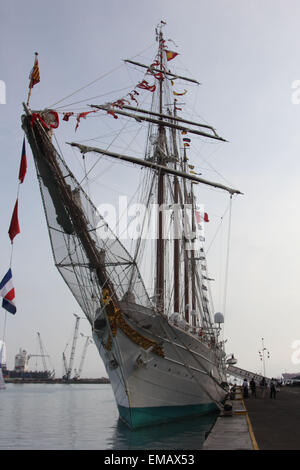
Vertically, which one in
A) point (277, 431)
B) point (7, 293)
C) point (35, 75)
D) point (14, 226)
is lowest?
point (277, 431)

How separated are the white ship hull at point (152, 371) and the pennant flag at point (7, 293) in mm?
4456

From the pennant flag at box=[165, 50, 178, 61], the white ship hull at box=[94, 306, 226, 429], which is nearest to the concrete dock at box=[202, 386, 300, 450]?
the white ship hull at box=[94, 306, 226, 429]

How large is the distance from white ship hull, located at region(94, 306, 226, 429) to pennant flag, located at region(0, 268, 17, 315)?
446cm

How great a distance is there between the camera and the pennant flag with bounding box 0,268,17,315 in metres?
19.3

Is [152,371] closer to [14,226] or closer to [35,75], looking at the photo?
[14,226]

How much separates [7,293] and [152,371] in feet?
24.5

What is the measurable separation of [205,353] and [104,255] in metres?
11.0

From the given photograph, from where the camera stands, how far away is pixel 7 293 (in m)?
19.4

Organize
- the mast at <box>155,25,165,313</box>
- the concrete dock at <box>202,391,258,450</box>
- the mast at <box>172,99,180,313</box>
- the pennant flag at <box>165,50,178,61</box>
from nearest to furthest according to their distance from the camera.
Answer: the concrete dock at <box>202,391,258,450</box> → the mast at <box>155,25,165,313</box> → the mast at <box>172,99,180,313</box> → the pennant flag at <box>165,50,178,61</box>

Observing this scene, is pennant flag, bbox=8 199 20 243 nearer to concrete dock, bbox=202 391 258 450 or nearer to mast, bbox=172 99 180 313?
concrete dock, bbox=202 391 258 450

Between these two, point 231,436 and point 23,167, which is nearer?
point 231,436

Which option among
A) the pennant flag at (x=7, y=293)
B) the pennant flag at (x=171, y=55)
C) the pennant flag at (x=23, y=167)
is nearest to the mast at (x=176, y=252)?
the pennant flag at (x=171, y=55)

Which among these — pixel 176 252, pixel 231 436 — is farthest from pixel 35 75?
pixel 176 252
